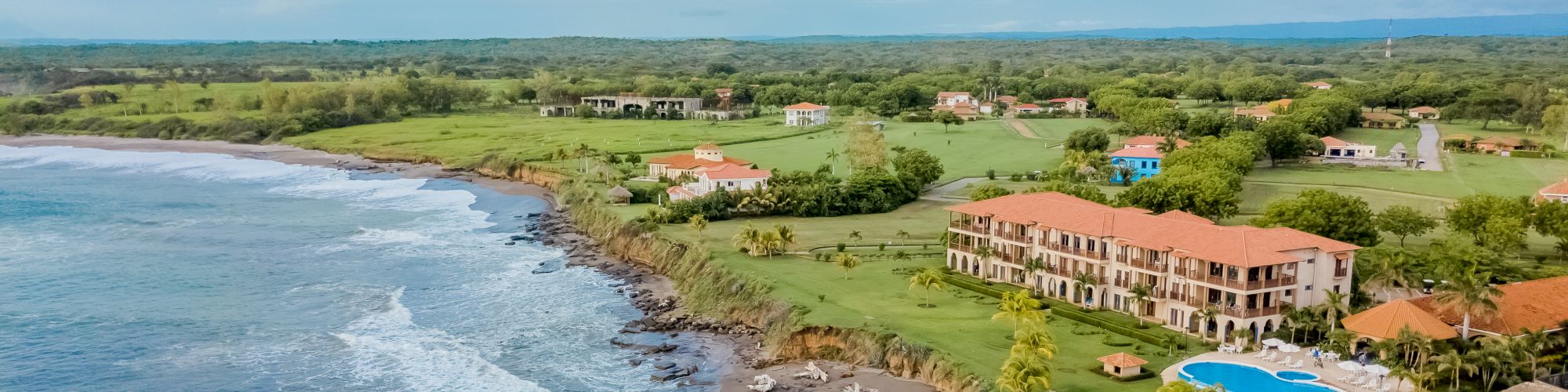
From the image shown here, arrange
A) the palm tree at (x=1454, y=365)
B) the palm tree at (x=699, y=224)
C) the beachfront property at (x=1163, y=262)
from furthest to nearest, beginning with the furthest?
the palm tree at (x=699, y=224)
the beachfront property at (x=1163, y=262)
the palm tree at (x=1454, y=365)

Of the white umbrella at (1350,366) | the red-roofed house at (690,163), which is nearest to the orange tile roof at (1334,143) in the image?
the red-roofed house at (690,163)

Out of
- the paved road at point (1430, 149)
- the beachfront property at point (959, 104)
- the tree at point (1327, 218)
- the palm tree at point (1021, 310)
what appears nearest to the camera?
the palm tree at point (1021, 310)

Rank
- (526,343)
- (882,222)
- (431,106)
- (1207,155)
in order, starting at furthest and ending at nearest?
(431,106), (1207,155), (882,222), (526,343)

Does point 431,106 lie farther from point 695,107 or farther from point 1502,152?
point 1502,152

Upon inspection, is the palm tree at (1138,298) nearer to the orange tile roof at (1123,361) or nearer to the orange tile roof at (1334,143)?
the orange tile roof at (1123,361)

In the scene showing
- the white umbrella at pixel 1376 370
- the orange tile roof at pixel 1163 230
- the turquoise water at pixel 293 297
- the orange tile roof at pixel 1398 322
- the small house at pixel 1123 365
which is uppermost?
the orange tile roof at pixel 1163 230

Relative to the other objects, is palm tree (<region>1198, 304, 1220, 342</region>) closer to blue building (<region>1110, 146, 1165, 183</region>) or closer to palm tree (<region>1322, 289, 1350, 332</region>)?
palm tree (<region>1322, 289, 1350, 332</region>)

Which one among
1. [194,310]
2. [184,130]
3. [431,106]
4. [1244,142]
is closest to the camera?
[194,310]

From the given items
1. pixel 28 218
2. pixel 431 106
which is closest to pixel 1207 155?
pixel 28 218
